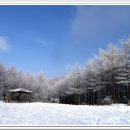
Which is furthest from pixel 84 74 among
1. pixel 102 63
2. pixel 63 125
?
pixel 63 125

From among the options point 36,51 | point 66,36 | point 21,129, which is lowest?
point 21,129

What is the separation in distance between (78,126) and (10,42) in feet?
13.1

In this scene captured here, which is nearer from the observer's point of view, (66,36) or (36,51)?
(36,51)

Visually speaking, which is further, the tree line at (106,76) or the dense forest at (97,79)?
the dense forest at (97,79)

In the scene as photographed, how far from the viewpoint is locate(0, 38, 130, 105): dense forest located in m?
20.4

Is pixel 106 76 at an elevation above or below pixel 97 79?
above

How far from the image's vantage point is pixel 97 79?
80.4 ft

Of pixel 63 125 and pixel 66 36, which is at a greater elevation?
pixel 66 36

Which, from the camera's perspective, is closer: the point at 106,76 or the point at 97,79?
the point at 106,76

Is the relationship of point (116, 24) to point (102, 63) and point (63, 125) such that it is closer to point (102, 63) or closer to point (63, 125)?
point (63, 125)

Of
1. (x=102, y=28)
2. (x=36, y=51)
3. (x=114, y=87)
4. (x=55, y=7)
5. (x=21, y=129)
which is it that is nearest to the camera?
(x=21, y=129)

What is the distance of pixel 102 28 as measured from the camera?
11.4 metres

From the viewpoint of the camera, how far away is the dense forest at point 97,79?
803 inches

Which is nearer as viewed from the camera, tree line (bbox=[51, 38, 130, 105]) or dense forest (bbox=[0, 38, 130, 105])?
tree line (bbox=[51, 38, 130, 105])
